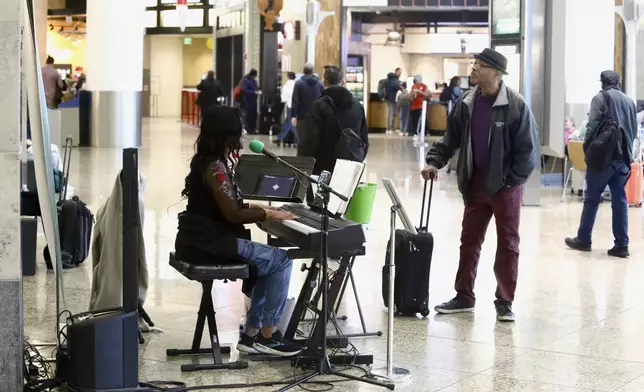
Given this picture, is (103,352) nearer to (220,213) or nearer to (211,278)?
(211,278)

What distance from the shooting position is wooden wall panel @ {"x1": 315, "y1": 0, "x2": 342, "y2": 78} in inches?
1103

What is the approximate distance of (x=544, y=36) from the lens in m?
13.8

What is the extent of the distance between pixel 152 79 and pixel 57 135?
26.9 meters

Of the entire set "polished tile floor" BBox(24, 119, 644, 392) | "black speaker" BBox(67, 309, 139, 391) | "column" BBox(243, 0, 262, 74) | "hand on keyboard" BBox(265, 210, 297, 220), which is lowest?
"polished tile floor" BBox(24, 119, 644, 392)

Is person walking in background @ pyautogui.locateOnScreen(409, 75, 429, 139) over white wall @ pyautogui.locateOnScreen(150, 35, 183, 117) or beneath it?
beneath

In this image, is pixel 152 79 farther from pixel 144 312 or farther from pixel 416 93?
pixel 144 312

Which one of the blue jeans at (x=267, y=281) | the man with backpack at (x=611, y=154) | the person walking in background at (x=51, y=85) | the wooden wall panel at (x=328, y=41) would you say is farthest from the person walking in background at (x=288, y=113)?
the blue jeans at (x=267, y=281)

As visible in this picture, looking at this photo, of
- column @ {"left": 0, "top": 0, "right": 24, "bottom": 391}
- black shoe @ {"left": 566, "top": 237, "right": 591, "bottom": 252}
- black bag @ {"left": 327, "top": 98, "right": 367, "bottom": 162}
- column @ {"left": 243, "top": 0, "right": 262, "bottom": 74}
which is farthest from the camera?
column @ {"left": 243, "top": 0, "right": 262, "bottom": 74}

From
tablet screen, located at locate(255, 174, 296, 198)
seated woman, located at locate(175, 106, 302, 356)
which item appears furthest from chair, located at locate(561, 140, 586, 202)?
seated woman, located at locate(175, 106, 302, 356)

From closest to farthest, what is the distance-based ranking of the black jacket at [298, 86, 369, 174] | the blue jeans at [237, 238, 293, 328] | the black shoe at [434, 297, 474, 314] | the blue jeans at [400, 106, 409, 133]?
1. the blue jeans at [237, 238, 293, 328]
2. the black shoe at [434, 297, 474, 314]
3. the black jacket at [298, 86, 369, 174]
4. the blue jeans at [400, 106, 409, 133]

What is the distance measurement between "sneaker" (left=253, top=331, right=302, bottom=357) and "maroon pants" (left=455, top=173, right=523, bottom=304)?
1.66 meters

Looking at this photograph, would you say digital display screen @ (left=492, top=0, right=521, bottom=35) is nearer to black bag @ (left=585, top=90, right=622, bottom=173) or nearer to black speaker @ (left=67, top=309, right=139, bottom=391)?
black bag @ (left=585, top=90, right=622, bottom=173)

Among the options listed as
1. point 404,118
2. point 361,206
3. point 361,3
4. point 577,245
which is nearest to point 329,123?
point 361,206

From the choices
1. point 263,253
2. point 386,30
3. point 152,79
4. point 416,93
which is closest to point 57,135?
point 263,253
